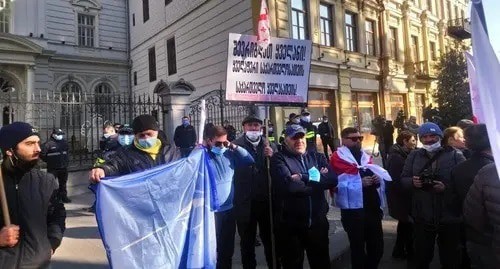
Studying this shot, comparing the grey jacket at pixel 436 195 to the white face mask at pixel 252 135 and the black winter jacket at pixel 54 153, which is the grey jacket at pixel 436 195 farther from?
the black winter jacket at pixel 54 153

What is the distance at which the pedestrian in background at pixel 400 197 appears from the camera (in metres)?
5.43

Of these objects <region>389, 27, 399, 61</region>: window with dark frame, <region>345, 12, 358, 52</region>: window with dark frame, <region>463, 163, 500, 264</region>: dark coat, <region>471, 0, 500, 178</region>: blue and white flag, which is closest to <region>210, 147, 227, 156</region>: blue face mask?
<region>463, 163, 500, 264</region>: dark coat

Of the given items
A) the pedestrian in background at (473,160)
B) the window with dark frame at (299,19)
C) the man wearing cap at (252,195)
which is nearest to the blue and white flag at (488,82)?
the pedestrian in background at (473,160)

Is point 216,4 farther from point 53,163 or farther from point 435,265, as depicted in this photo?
point 435,265

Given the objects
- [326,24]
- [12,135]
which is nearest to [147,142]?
[12,135]

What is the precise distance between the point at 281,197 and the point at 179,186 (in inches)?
42.7

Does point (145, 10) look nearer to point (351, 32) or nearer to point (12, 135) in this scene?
point (351, 32)

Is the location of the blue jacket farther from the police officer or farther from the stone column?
the stone column

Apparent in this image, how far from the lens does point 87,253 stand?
18.9ft

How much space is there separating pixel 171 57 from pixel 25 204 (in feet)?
73.1

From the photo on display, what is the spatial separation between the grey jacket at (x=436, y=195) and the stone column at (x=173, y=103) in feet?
29.4

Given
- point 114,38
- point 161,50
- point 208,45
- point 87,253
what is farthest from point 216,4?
point 87,253

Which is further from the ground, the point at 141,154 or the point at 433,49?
the point at 433,49

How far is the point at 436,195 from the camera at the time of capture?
4410mm
